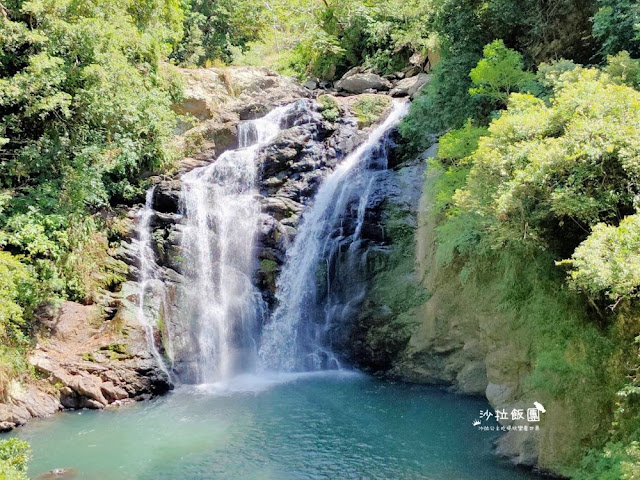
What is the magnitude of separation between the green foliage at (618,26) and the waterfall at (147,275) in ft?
42.4

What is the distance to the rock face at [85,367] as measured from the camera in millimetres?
12680

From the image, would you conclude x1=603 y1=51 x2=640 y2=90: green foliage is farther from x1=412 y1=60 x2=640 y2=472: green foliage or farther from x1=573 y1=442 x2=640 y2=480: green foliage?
x1=573 y1=442 x2=640 y2=480: green foliage

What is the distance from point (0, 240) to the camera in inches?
515

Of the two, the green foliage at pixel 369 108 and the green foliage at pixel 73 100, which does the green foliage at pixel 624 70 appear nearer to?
the green foliage at pixel 369 108

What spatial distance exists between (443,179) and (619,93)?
4334mm

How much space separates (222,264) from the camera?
1683cm

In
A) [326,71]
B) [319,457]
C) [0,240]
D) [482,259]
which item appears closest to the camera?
[319,457]

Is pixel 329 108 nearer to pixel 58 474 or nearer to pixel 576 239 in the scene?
pixel 576 239

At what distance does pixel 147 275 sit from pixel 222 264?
2.25 meters

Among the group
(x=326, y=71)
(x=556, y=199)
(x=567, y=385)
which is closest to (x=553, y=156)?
(x=556, y=199)

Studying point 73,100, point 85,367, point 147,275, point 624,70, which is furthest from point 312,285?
point 624,70

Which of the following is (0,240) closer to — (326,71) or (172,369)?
(172,369)

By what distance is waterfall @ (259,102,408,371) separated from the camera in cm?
1524

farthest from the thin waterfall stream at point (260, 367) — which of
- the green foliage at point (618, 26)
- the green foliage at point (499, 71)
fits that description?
the green foliage at point (618, 26)
